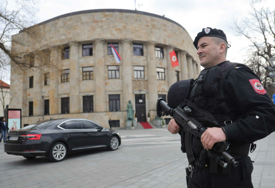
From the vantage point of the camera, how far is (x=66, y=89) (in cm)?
3409

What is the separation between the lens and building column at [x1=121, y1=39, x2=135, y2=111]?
3222 centimetres

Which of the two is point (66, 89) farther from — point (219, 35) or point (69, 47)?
point (219, 35)

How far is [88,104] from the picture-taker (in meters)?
32.8

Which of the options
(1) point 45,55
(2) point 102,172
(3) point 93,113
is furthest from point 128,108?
(2) point 102,172

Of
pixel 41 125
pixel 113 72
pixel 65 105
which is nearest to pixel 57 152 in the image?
pixel 41 125

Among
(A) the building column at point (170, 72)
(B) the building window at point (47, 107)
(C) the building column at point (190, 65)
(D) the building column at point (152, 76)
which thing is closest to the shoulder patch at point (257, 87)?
(D) the building column at point (152, 76)

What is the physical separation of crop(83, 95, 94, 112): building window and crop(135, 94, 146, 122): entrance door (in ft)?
22.1

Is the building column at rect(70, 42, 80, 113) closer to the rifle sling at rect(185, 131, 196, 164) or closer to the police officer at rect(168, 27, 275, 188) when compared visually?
the rifle sling at rect(185, 131, 196, 164)

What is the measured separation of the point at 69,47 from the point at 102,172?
31912mm

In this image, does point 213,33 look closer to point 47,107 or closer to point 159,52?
point 159,52

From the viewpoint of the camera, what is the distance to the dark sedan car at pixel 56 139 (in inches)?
297

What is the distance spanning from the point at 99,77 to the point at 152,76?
798 cm

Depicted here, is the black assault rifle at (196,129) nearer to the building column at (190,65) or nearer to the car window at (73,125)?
the car window at (73,125)

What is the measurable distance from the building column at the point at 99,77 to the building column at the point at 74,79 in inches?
118
